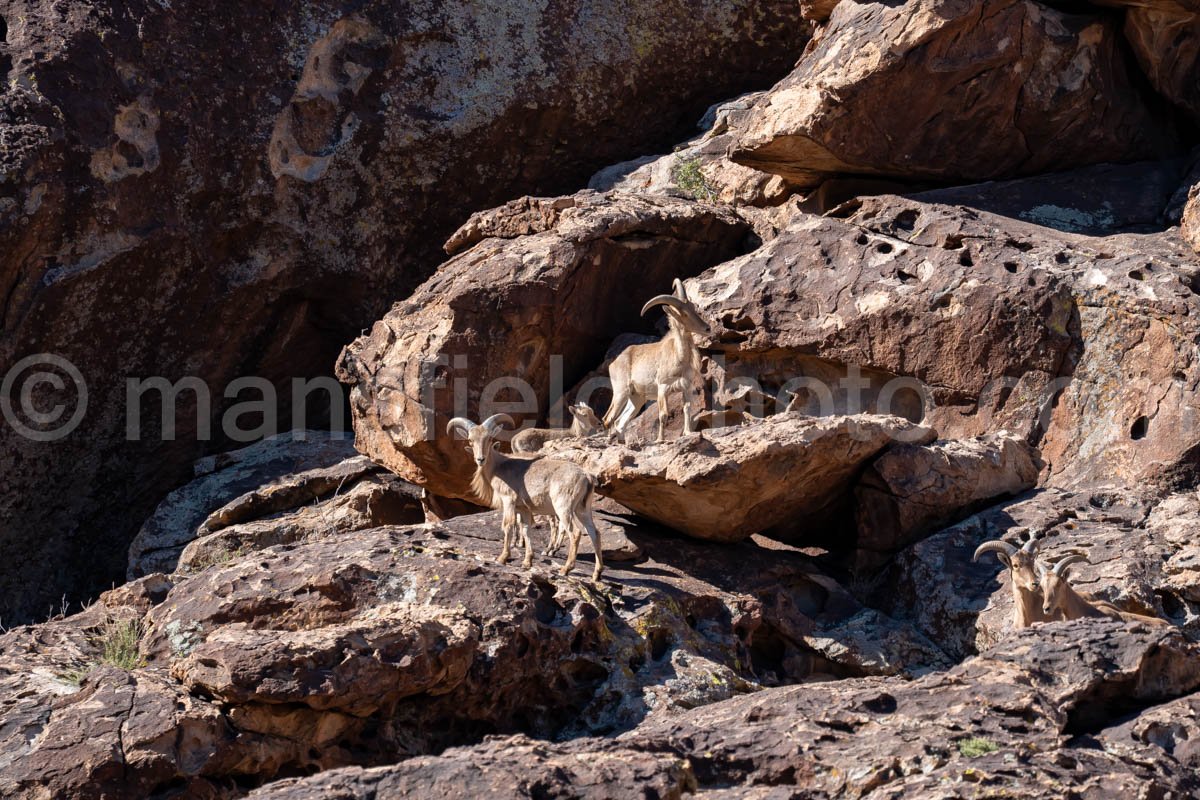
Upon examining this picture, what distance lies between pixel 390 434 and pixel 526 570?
3.39m

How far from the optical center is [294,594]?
380 inches

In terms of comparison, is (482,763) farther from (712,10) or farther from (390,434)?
(712,10)

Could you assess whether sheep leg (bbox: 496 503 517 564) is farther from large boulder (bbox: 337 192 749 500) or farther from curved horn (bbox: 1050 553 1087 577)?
curved horn (bbox: 1050 553 1087 577)

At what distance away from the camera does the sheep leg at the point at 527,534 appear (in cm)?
1002

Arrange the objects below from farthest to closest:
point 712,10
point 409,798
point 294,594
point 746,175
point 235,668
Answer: point 712,10 < point 746,175 < point 294,594 < point 235,668 < point 409,798

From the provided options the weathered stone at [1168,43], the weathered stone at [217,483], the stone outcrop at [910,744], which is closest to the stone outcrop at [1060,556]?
the stone outcrop at [910,744]

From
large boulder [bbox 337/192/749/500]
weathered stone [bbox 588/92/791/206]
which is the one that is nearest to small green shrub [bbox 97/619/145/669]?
large boulder [bbox 337/192/749/500]

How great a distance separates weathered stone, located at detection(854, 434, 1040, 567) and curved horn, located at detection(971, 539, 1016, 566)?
0.68 metres

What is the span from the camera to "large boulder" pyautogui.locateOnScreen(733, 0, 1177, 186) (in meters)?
13.3

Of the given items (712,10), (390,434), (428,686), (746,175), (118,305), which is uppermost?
(712,10)

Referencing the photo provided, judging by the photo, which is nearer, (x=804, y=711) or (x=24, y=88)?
(x=804, y=711)

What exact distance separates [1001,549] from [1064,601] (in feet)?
2.49

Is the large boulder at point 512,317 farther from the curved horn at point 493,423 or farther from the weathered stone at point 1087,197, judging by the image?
the weathered stone at point 1087,197

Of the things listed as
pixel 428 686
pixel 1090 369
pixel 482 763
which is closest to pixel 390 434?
pixel 428 686
